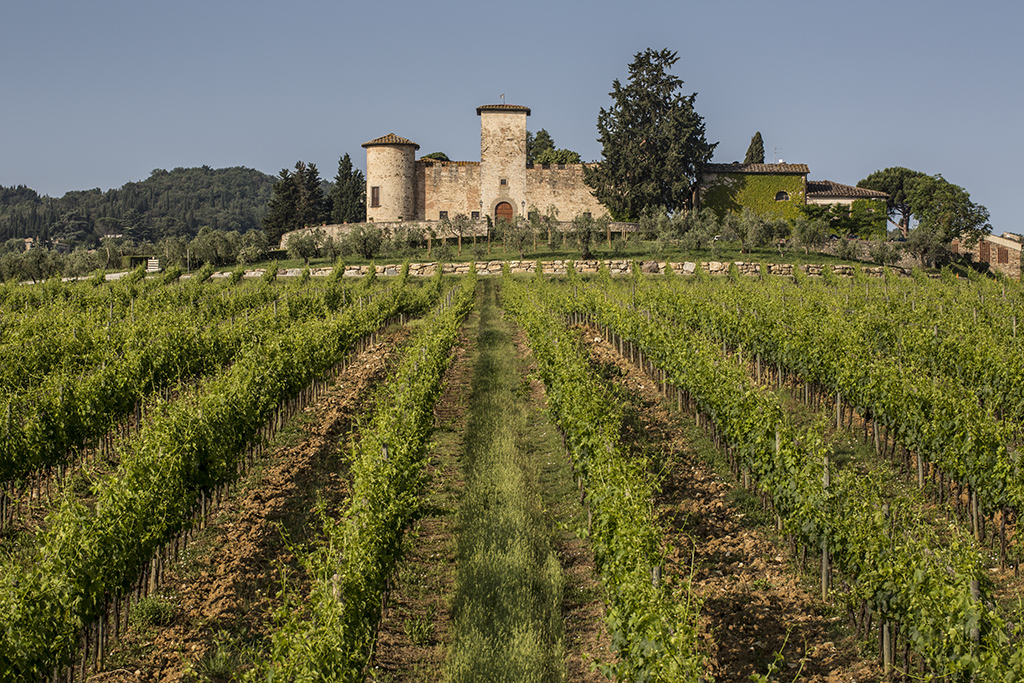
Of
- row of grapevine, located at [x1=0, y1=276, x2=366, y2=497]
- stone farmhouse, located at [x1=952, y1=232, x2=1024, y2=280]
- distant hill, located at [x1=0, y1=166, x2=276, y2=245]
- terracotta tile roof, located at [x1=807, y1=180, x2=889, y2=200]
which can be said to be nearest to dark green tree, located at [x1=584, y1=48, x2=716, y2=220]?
terracotta tile roof, located at [x1=807, y1=180, x2=889, y2=200]

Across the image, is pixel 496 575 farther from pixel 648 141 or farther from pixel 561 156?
pixel 561 156

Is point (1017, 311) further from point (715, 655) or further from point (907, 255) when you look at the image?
point (907, 255)

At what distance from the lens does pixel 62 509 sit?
5711 millimetres

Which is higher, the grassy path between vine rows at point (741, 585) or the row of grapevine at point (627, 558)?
the row of grapevine at point (627, 558)

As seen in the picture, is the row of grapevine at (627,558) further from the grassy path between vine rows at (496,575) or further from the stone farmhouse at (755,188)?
the stone farmhouse at (755,188)

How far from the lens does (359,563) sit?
17.5 ft

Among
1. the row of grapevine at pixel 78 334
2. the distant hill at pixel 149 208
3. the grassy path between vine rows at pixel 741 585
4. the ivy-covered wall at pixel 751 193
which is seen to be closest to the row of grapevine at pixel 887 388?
the grassy path between vine rows at pixel 741 585

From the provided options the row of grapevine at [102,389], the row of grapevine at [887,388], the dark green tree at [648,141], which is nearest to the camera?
the row of grapevine at [887,388]

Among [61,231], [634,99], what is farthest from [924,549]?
[61,231]

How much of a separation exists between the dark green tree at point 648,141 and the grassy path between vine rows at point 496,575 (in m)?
27.7

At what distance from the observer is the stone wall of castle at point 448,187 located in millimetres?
42000

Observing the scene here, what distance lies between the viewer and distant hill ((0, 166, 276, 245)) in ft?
299

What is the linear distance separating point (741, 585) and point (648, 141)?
3262cm

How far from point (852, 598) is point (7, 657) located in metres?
5.34
